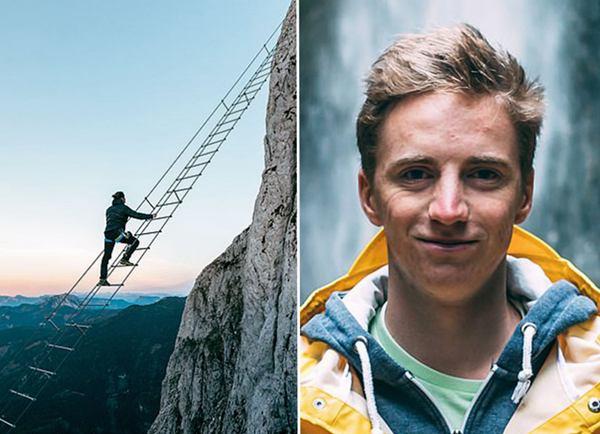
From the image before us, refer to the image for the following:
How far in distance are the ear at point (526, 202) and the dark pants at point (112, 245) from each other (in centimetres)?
625

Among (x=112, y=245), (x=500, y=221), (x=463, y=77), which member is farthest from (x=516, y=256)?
(x=112, y=245)

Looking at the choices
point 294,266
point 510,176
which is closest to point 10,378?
point 294,266

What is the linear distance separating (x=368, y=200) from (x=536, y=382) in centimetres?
167

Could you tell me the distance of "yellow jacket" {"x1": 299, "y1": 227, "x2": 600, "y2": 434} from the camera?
138 inches

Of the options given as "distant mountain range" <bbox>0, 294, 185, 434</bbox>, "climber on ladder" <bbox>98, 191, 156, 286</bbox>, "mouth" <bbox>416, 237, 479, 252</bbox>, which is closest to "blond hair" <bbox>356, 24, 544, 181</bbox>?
"mouth" <bbox>416, 237, 479, 252</bbox>

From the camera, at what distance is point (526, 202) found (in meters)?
3.95

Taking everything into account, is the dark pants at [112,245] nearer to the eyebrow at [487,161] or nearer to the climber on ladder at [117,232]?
the climber on ladder at [117,232]

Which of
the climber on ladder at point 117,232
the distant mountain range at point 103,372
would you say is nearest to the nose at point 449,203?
the climber on ladder at point 117,232

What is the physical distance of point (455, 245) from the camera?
3822 mm

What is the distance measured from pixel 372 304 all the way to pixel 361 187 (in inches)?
34.6

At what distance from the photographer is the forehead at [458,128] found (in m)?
3.82

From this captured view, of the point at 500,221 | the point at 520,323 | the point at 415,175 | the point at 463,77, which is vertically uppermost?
the point at 463,77

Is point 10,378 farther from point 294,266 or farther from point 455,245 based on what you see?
point 455,245

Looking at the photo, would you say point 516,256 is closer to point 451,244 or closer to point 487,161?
point 451,244
